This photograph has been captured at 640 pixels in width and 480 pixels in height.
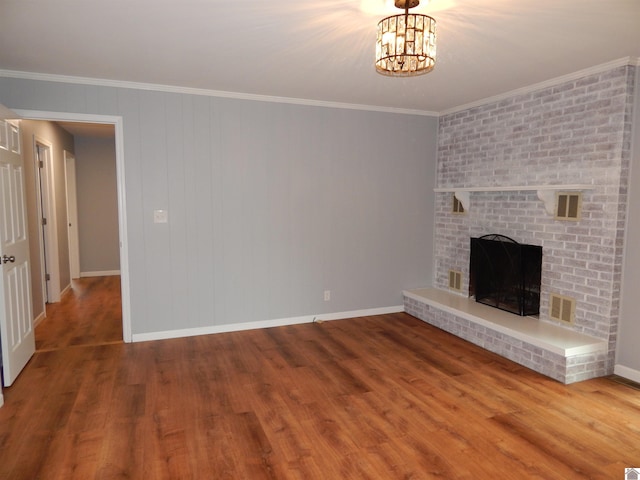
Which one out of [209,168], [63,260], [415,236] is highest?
[209,168]

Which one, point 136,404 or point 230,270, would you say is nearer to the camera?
→ point 136,404

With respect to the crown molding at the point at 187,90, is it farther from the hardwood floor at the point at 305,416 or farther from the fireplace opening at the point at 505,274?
the hardwood floor at the point at 305,416

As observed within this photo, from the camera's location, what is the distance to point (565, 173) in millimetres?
3572

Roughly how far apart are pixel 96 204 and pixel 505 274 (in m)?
6.80

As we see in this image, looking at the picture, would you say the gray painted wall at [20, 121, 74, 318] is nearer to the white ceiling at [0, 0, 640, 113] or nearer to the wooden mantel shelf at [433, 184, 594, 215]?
the white ceiling at [0, 0, 640, 113]

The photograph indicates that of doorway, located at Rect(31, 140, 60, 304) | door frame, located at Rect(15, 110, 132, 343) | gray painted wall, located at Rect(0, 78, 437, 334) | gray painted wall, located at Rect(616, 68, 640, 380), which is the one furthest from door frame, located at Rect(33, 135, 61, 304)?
gray painted wall, located at Rect(616, 68, 640, 380)

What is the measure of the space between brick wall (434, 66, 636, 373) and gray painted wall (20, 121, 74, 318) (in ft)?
14.7

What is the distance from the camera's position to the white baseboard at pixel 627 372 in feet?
10.5

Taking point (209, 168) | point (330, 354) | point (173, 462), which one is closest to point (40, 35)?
point (209, 168)

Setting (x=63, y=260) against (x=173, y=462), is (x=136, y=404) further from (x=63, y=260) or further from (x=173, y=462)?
(x=63, y=260)

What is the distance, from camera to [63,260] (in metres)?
6.04

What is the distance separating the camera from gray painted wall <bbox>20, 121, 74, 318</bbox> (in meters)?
4.36

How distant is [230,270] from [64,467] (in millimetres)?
2346

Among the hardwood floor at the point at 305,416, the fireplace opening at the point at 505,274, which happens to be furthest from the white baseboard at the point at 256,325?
the fireplace opening at the point at 505,274
